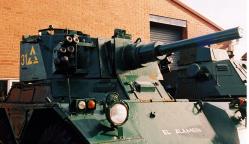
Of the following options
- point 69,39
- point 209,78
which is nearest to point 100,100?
point 69,39

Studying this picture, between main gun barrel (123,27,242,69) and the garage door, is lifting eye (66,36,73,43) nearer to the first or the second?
main gun barrel (123,27,242,69)

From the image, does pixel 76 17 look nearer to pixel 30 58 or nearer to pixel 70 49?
pixel 30 58

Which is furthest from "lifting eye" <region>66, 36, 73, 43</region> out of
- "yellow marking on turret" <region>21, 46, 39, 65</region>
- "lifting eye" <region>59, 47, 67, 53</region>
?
"yellow marking on turret" <region>21, 46, 39, 65</region>

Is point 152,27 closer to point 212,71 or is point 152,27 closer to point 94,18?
point 94,18

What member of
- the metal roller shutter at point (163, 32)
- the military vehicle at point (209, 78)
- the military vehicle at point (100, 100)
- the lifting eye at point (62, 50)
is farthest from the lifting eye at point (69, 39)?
the metal roller shutter at point (163, 32)

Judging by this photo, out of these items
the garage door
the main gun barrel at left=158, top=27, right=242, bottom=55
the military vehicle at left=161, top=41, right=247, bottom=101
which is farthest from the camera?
the garage door

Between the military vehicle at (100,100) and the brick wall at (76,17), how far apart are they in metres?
5.31

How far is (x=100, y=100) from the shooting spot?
6.19m

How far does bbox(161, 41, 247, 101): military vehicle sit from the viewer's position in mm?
9188

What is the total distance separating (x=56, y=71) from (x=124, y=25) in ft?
33.2

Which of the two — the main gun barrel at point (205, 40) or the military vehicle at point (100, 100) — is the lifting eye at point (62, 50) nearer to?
the military vehicle at point (100, 100)

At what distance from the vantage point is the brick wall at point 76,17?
12892 millimetres

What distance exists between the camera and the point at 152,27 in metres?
18.1

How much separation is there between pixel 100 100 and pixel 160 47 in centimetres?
126
